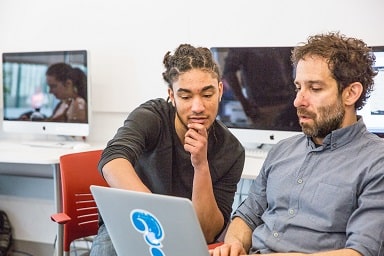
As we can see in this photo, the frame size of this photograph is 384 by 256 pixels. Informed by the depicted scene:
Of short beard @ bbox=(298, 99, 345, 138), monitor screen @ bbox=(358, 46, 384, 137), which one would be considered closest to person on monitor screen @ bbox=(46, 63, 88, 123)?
monitor screen @ bbox=(358, 46, 384, 137)

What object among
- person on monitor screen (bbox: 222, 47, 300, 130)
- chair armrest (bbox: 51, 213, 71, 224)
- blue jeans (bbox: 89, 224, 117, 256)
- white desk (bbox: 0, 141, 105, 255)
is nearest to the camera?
blue jeans (bbox: 89, 224, 117, 256)

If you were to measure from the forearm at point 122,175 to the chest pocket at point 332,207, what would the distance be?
0.54m

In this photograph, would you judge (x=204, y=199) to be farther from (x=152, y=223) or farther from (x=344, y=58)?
(x=344, y=58)

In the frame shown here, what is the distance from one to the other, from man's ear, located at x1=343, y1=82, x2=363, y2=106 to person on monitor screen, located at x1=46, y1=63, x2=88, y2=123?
1.88m

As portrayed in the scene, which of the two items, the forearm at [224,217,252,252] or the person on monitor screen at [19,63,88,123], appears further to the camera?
the person on monitor screen at [19,63,88,123]

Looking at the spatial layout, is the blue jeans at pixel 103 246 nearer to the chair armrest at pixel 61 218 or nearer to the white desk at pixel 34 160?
the chair armrest at pixel 61 218

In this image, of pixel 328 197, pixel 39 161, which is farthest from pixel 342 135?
pixel 39 161

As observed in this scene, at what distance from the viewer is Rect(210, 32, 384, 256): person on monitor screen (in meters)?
1.32

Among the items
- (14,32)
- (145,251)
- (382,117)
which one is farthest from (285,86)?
(14,32)

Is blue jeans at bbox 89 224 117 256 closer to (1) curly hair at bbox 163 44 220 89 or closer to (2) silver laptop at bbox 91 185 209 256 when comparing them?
(2) silver laptop at bbox 91 185 209 256

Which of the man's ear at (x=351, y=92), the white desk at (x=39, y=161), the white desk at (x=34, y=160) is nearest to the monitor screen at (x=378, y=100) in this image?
the white desk at (x=39, y=161)

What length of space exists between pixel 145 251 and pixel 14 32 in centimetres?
269

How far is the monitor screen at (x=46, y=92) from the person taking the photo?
3.02 m

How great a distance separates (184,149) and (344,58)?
2.17ft
